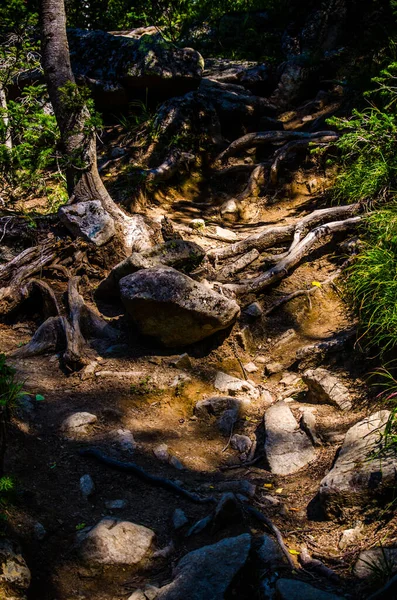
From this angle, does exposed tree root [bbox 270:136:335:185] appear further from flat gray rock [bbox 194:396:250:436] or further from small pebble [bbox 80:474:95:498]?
small pebble [bbox 80:474:95:498]

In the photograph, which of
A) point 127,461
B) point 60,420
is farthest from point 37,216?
point 127,461

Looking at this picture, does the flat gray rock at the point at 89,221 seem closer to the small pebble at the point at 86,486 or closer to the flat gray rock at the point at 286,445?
the flat gray rock at the point at 286,445

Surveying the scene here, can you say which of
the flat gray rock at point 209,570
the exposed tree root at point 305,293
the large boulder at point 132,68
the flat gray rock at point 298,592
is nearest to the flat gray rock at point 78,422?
the flat gray rock at point 209,570

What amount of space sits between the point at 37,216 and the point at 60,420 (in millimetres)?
3459

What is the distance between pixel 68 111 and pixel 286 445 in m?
4.78

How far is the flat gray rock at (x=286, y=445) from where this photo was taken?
3662mm

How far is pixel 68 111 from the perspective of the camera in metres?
6.15

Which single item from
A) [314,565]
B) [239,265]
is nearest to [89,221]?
[239,265]

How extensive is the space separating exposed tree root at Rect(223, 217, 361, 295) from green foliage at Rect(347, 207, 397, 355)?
0.54 metres

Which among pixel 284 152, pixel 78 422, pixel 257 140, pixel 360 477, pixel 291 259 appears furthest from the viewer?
pixel 257 140

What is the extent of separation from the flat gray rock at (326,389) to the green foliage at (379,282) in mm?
457

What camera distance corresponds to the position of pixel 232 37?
1396cm

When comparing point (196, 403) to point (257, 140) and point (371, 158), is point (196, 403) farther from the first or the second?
point (257, 140)

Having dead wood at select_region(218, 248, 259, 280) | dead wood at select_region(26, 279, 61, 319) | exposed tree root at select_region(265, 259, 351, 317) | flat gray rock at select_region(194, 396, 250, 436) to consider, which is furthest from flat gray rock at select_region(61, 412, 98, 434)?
dead wood at select_region(218, 248, 259, 280)
